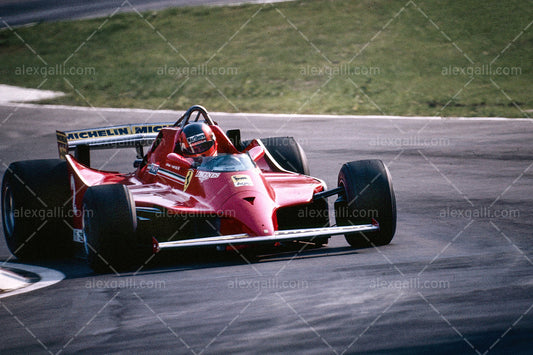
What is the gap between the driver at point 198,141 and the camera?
898cm

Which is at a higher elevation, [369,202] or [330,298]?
[369,202]

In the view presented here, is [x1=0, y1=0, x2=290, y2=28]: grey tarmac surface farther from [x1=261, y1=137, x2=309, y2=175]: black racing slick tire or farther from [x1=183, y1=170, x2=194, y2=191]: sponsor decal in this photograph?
[x1=183, y1=170, x2=194, y2=191]: sponsor decal

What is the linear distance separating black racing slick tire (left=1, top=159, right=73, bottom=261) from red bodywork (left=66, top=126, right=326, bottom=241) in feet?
0.47

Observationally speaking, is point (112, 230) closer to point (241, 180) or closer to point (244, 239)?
point (244, 239)

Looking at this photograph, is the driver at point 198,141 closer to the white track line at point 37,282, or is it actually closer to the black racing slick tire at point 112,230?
the black racing slick tire at point 112,230

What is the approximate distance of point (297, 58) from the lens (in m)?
25.4

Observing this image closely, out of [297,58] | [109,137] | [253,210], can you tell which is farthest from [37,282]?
[297,58]

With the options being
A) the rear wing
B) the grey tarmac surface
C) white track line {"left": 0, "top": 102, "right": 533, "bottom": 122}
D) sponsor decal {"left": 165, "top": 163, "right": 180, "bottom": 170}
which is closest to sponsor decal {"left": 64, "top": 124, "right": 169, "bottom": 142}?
the rear wing

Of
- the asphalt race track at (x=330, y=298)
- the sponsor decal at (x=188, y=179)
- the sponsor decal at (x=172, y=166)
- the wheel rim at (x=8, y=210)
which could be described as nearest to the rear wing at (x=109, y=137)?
the wheel rim at (x=8, y=210)

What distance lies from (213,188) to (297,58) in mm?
17801

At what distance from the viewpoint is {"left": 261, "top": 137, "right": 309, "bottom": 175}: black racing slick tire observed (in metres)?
10.3

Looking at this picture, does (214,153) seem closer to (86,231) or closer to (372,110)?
(86,231)

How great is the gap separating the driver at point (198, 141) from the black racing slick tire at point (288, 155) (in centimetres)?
140

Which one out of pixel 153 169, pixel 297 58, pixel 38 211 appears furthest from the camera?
pixel 297 58
